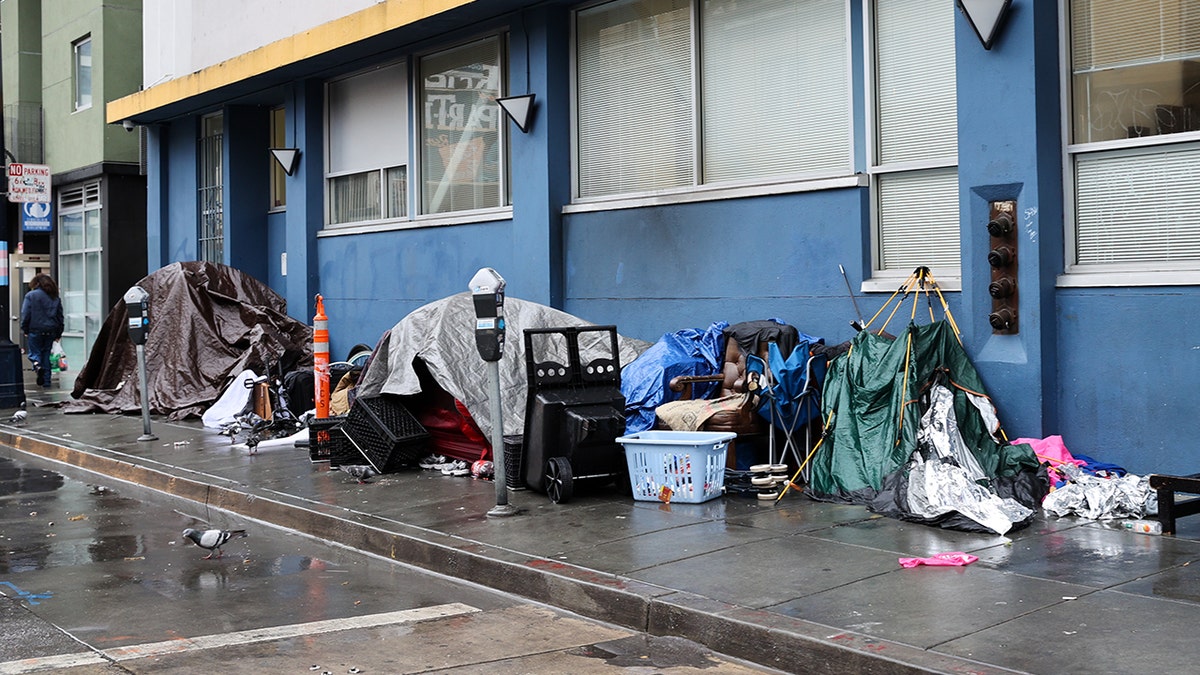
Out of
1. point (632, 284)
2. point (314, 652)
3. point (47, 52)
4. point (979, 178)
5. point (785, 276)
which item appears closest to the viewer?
point (314, 652)

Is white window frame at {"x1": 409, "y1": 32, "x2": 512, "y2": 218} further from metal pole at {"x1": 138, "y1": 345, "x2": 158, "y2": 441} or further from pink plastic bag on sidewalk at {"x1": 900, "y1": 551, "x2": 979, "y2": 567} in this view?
pink plastic bag on sidewalk at {"x1": 900, "y1": 551, "x2": 979, "y2": 567}

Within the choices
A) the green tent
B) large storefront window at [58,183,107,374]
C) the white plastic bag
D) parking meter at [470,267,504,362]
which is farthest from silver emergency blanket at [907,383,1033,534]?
large storefront window at [58,183,107,374]

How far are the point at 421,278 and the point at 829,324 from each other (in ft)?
21.1

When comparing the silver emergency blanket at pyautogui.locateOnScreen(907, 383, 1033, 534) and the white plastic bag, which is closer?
the silver emergency blanket at pyautogui.locateOnScreen(907, 383, 1033, 534)

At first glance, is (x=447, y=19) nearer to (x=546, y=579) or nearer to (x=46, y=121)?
(x=546, y=579)

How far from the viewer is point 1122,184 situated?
341 inches

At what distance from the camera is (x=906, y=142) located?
987cm

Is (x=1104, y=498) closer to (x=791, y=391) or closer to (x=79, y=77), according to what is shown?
(x=791, y=391)

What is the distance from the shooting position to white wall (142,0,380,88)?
16188 mm

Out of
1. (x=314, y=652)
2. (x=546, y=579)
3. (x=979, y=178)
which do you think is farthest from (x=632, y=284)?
(x=314, y=652)

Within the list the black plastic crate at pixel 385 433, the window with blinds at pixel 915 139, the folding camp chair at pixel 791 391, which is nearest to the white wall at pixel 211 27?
the black plastic crate at pixel 385 433

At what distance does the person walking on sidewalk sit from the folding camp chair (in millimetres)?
14875

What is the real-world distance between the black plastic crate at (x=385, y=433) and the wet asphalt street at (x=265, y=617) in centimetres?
169

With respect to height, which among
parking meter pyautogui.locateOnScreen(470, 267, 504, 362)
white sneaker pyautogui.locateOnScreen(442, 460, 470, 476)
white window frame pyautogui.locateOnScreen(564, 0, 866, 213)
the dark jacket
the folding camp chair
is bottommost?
white sneaker pyautogui.locateOnScreen(442, 460, 470, 476)
